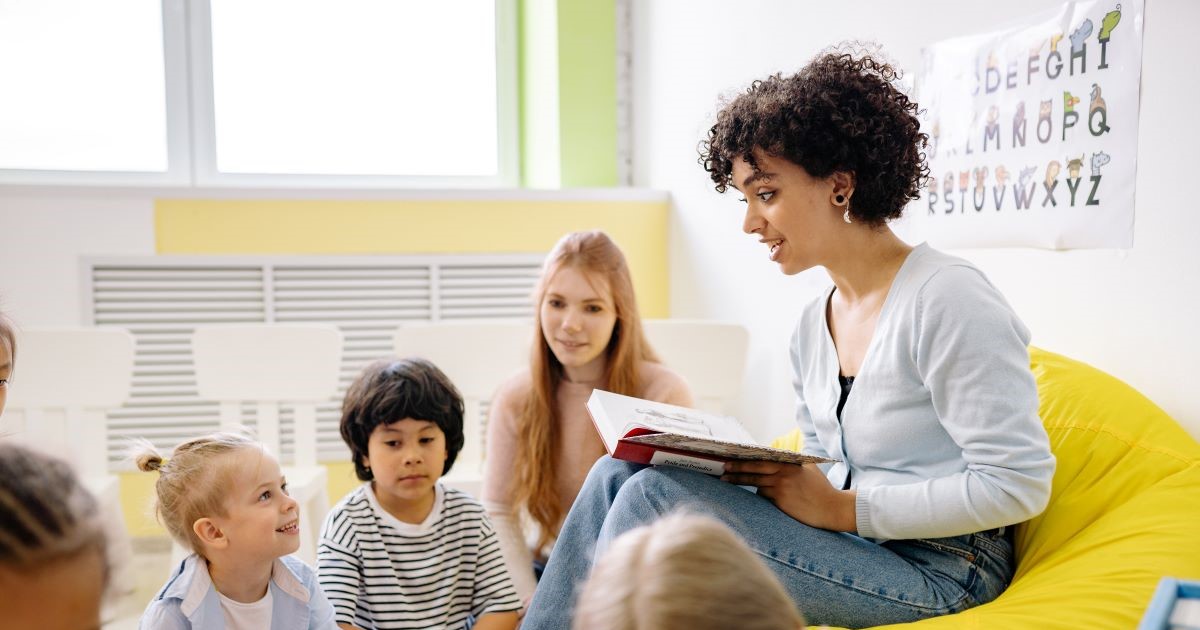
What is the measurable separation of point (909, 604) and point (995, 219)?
0.88 metres

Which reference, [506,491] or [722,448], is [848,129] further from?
[506,491]

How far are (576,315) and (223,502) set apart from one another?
76 cm

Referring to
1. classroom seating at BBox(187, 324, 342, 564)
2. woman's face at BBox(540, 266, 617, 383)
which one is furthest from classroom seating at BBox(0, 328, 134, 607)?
woman's face at BBox(540, 266, 617, 383)

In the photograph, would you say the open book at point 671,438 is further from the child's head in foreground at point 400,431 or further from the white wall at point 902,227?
the white wall at point 902,227

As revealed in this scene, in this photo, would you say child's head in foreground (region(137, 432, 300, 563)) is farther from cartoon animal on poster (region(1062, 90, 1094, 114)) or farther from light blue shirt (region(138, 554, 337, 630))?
cartoon animal on poster (region(1062, 90, 1094, 114))

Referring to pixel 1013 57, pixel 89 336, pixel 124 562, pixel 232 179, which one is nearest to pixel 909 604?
pixel 124 562

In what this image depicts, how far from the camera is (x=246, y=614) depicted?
142 centimetres

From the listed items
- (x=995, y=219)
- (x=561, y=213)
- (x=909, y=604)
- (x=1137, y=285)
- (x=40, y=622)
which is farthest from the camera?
(x=561, y=213)

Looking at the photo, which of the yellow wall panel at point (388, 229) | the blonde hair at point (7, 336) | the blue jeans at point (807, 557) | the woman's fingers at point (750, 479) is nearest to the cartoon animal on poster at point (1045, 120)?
the blue jeans at point (807, 557)

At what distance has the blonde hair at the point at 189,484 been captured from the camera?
1414 mm

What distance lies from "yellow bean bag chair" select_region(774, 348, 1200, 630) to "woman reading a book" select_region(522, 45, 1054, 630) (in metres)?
0.08

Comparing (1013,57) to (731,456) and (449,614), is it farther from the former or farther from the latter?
(449,614)

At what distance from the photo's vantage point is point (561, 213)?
11.1 feet

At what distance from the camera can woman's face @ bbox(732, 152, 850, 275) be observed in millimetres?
1389
